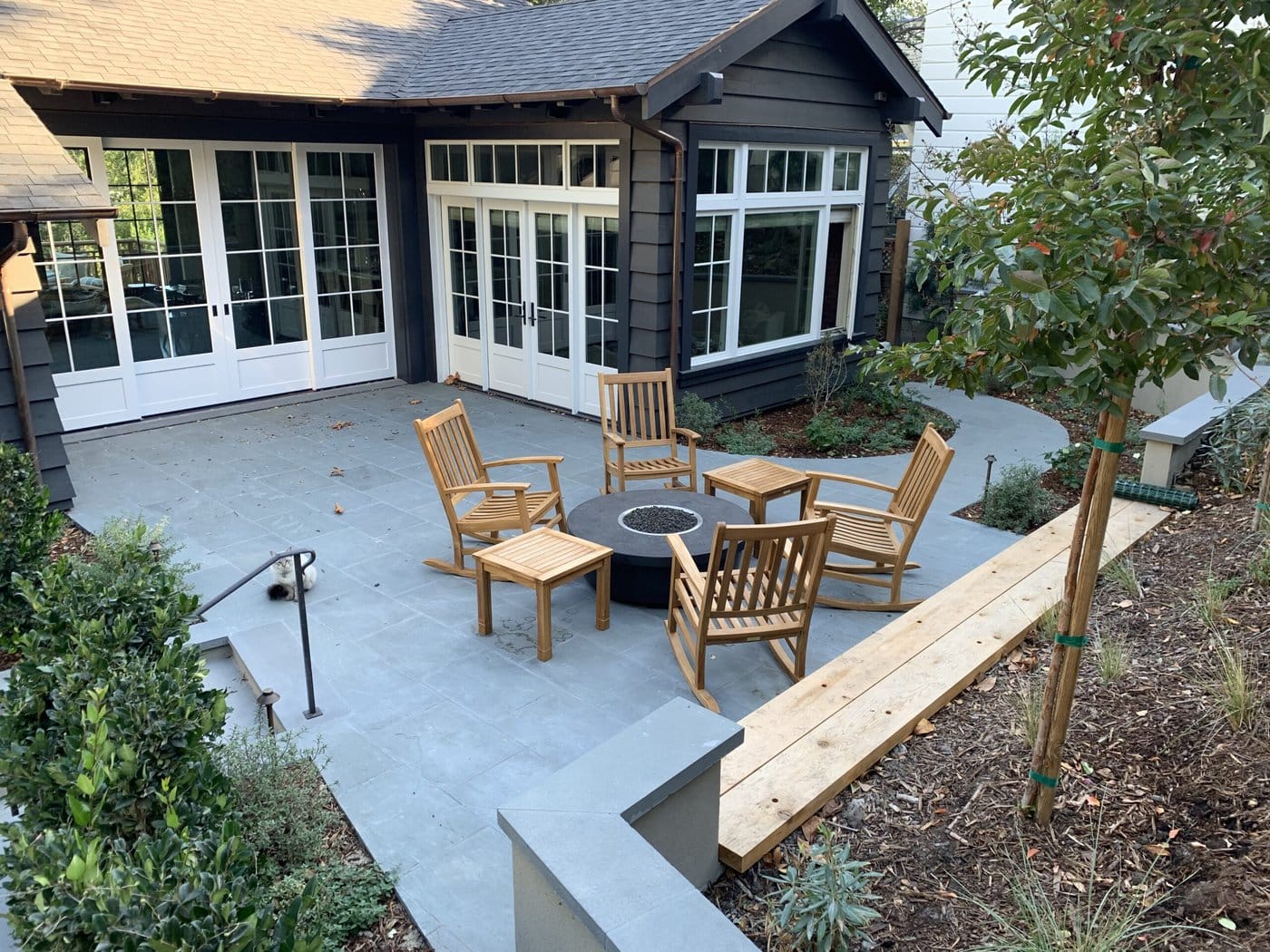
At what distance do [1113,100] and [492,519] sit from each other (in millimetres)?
3969

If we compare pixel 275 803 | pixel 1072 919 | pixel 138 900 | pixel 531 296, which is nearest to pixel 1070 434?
pixel 531 296

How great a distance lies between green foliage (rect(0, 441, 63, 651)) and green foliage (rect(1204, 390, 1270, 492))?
631 centimetres

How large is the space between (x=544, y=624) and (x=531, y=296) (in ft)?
17.6

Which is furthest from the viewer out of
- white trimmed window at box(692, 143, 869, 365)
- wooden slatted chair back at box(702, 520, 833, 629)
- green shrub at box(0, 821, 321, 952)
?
white trimmed window at box(692, 143, 869, 365)

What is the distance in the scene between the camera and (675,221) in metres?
7.96

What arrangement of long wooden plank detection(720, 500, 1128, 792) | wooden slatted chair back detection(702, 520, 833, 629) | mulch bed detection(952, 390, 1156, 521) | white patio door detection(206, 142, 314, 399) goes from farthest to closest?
1. white patio door detection(206, 142, 314, 399)
2. mulch bed detection(952, 390, 1156, 521)
3. wooden slatted chair back detection(702, 520, 833, 629)
4. long wooden plank detection(720, 500, 1128, 792)

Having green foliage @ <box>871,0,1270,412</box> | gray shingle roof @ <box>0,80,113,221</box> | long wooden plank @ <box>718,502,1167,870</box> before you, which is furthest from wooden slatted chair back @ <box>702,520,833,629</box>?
gray shingle roof @ <box>0,80,113,221</box>

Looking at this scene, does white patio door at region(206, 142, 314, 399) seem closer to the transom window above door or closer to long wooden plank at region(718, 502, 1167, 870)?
the transom window above door

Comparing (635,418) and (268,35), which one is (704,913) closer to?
(635,418)

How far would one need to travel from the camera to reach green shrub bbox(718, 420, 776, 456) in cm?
810

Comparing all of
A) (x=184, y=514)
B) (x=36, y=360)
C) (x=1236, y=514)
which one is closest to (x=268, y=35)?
(x=36, y=360)

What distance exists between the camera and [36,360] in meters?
6.24

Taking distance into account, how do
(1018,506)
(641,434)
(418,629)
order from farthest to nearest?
1. (641,434)
2. (1018,506)
3. (418,629)

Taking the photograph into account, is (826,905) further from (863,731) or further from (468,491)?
(468,491)
